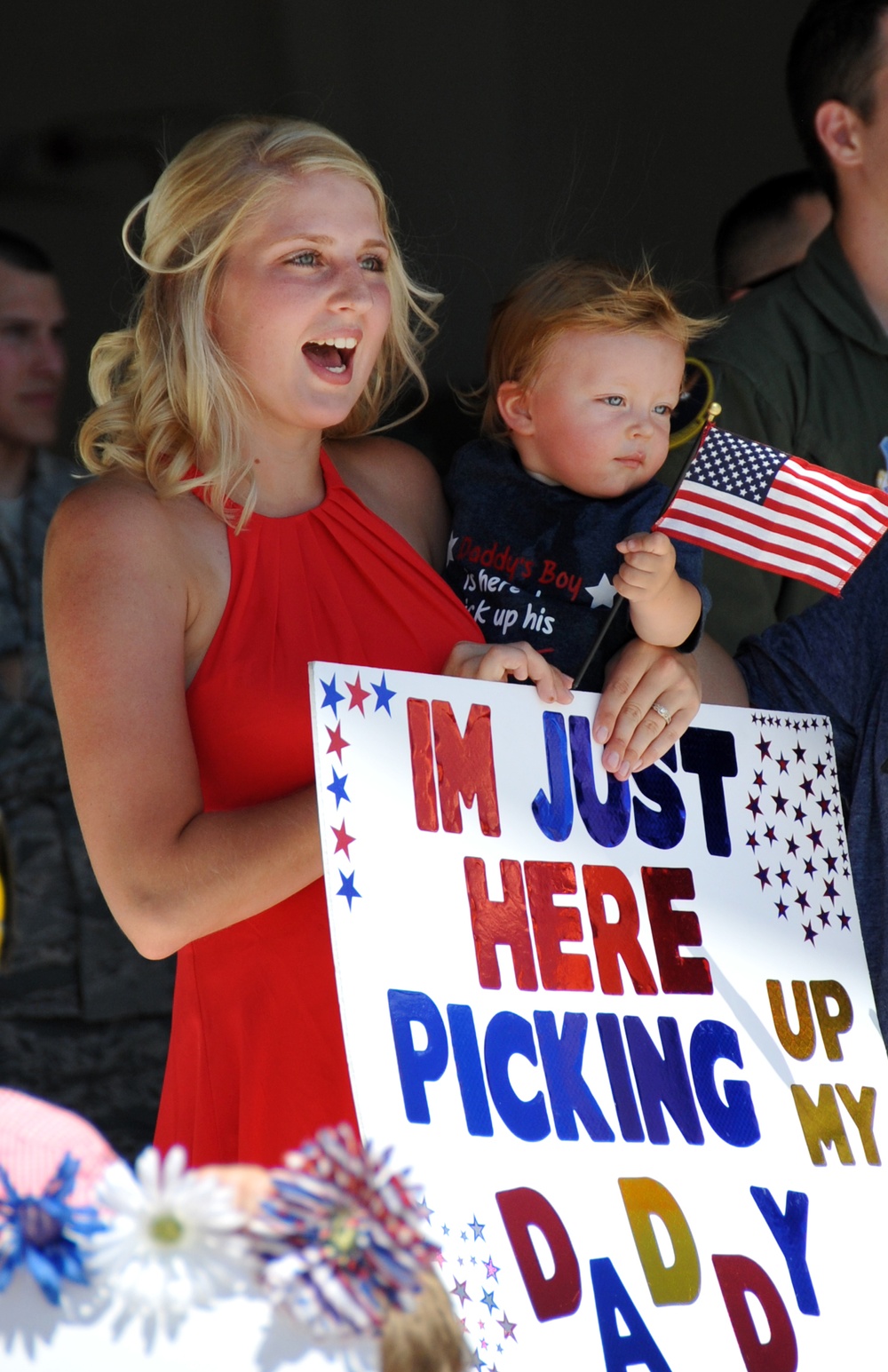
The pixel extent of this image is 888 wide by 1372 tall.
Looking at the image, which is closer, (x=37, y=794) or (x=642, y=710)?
(x=642, y=710)

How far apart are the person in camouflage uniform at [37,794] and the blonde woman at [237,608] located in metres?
1.65

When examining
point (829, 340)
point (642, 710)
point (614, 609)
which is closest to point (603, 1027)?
point (642, 710)

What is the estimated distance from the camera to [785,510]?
229cm

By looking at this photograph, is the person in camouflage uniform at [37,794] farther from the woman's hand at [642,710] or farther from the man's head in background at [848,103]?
the woman's hand at [642,710]

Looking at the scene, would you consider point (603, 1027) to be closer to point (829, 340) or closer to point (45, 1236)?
point (45, 1236)

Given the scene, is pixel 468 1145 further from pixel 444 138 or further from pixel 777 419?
pixel 444 138

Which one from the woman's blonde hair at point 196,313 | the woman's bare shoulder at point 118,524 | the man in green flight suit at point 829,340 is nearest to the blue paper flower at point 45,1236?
the woman's bare shoulder at point 118,524

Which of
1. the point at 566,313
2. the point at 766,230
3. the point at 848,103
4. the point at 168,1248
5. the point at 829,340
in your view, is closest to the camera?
the point at 168,1248

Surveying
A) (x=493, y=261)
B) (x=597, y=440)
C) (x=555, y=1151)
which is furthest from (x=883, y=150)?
(x=555, y=1151)

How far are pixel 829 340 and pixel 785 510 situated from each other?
1043 millimetres

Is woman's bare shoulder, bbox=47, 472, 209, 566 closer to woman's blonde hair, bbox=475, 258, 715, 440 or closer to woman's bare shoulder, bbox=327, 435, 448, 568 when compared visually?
woman's bare shoulder, bbox=327, 435, 448, 568

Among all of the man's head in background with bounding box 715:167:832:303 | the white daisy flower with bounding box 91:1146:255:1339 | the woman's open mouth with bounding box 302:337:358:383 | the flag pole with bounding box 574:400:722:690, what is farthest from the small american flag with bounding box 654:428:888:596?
the man's head in background with bounding box 715:167:832:303

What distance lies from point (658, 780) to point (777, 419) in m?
1.27

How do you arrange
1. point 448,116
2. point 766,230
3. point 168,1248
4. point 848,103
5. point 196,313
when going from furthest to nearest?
point 766,230 < point 448,116 < point 848,103 < point 196,313 < point 168,1248
